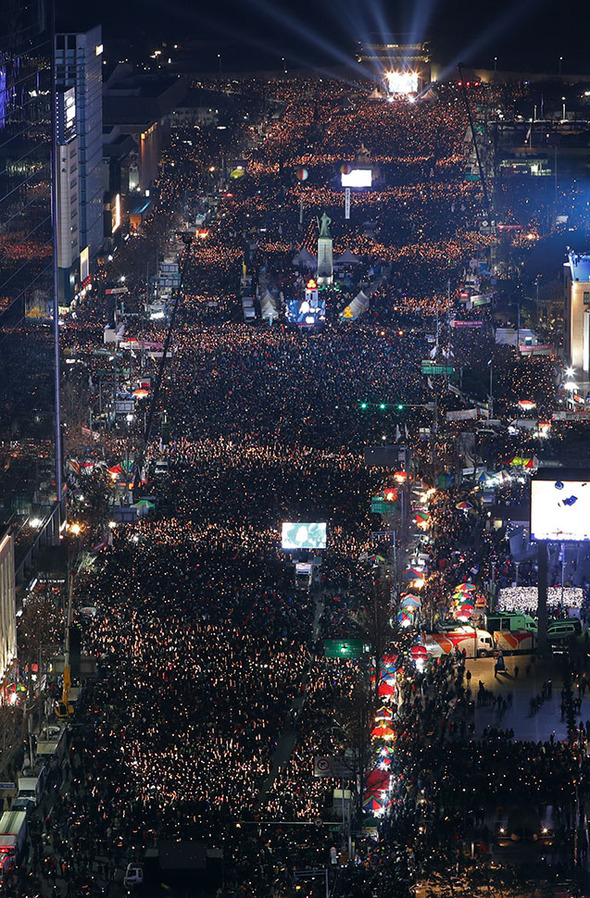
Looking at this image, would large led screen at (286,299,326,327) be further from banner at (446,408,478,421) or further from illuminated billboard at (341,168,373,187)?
illuminated billboard at (341,168,373,187)

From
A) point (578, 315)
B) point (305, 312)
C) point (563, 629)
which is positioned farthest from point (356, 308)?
point (563, 629)

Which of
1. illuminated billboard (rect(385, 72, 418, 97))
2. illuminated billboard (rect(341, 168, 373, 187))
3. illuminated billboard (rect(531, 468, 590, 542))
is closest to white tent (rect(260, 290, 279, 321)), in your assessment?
illuminated billboard (rect(341, 168, 373, 187))

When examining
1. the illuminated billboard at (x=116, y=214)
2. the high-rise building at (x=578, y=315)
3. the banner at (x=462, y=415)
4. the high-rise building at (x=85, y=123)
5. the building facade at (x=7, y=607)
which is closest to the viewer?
the building facade at (x=7, y=607)

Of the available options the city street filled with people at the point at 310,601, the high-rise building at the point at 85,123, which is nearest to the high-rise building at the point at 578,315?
the city street filled with people at the point at 310,601

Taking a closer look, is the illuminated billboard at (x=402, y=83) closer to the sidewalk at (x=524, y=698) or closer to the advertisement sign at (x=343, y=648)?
the sidewalk at (x=524, y=698)

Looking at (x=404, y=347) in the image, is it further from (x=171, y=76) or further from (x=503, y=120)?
(x=171, y=76)

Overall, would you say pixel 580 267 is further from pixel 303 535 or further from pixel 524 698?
pixel 524 698
